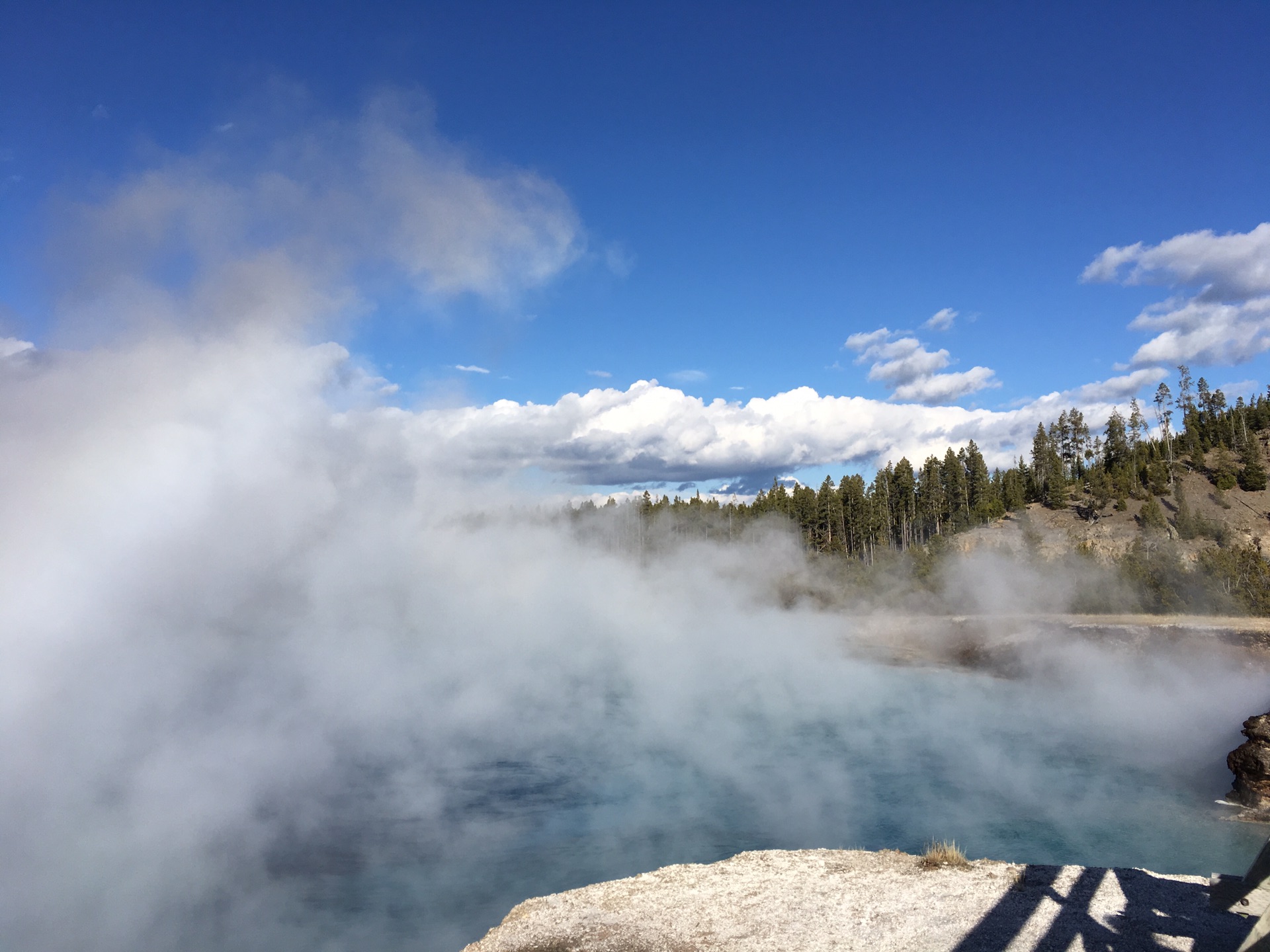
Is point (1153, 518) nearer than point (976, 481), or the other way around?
point (1153, 518)

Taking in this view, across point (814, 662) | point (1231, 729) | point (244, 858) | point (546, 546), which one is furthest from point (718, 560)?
point (244, 858)

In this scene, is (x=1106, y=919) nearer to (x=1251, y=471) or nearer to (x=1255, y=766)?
(x=1255, y=766)

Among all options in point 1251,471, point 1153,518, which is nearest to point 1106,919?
point 1153,518

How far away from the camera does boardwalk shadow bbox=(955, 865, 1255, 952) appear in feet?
22.5

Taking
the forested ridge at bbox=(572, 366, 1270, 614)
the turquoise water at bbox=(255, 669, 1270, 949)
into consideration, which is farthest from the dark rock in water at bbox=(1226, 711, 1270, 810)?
the forested ridge at bbox=(572, 366, 1270, 614)

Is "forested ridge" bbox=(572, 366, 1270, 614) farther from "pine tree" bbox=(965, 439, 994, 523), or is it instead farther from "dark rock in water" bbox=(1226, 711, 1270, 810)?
"dark rock in water" bbox=(1226, 711, 1270, 810)

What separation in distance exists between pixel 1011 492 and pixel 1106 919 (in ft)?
199

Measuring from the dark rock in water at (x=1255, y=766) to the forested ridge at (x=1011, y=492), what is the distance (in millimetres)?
33345

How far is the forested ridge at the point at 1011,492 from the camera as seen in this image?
54.2 m

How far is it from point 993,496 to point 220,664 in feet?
209

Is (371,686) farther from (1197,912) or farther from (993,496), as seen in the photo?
(993,496)

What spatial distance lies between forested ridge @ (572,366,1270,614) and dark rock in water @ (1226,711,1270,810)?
1313 inches

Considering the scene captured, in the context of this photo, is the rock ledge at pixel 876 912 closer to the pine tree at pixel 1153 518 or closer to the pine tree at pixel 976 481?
the pine tree at pixel 1153 518

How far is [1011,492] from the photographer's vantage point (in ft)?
202
